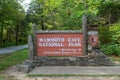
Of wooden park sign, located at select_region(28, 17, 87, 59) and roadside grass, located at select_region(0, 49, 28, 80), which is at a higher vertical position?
wooden park sign, located at select_region(28, 17, 87, 59)

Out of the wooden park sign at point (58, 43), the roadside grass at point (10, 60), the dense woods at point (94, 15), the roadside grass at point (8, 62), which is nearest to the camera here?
the roadside grass at point (8, 62)

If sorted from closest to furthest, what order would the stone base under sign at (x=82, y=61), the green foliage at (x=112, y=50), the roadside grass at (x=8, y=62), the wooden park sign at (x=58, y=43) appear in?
the roadside grass at (x=8, y=62) → the stone base under sign at (x=82, y=61) → the wooden park sign at (x=58, y=43) → the green foliage at (x=112, y=50)

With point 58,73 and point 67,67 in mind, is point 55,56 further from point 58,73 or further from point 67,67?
point 58,73

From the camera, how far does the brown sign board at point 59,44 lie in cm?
1231

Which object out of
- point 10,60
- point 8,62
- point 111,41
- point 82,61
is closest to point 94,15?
point 111,41

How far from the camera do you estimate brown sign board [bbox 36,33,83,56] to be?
12.3 metres

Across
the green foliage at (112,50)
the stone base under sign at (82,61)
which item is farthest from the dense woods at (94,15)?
the stone base under sign at (82,61)

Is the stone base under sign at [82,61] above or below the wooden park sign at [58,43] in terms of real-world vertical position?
below

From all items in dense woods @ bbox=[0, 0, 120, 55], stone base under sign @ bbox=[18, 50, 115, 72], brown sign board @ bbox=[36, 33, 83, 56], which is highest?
dense woods @ bbox=[0, 0, 120, 55]

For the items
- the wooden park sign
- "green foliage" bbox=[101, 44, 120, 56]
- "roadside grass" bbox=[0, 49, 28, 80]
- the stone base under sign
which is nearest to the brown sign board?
the wooden park sign

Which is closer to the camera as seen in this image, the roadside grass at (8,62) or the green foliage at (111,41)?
the roadside grass at (8,62)

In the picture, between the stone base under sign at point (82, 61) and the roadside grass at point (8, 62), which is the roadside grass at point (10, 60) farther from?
the stone base under sign at point (82, 61)

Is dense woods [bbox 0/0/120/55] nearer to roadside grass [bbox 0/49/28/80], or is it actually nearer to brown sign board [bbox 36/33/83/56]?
brown sign board [bbox 36/33/83/56]

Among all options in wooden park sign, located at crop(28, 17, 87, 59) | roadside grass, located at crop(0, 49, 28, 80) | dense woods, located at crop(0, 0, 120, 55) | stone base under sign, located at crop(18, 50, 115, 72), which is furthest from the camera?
dense woods, located at crop(0, 0, 120, 55)
